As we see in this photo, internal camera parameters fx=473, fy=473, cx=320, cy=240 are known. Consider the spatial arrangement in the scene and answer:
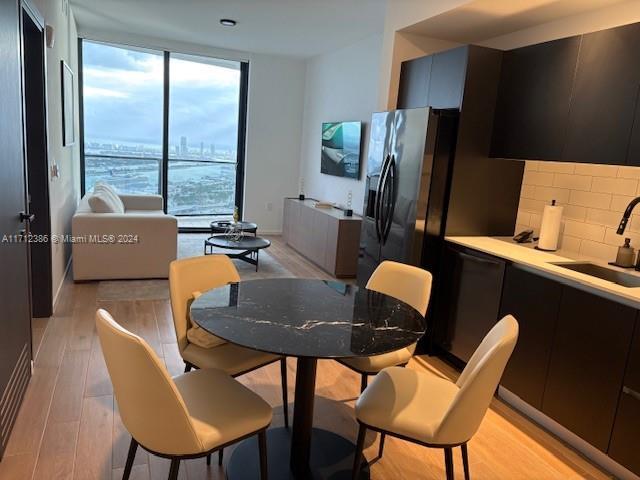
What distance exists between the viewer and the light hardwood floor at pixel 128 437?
201 centimetres

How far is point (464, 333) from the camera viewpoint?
3043 mm

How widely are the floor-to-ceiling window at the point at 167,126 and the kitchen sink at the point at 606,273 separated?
5.57m

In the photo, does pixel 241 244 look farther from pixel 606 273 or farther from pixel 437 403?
pixel 437 403

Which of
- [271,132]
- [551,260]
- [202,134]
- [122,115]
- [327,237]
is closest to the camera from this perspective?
[551,260]

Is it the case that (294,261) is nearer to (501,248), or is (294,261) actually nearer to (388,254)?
(388,254)

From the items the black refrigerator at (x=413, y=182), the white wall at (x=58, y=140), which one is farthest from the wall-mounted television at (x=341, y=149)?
the white wall at (x=58, y=140)

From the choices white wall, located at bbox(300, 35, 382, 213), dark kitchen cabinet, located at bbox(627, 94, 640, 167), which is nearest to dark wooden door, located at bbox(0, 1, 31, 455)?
dark kitchen cabinet, located at bbox(627, 94, 640, 167)

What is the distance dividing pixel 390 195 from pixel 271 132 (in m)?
4.20

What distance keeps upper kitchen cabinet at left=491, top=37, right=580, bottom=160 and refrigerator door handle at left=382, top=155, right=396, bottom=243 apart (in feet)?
2.21

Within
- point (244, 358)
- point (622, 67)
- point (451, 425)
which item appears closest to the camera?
point (451, 425)

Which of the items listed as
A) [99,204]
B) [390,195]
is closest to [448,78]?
[390,195]

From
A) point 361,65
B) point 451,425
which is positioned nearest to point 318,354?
point 451,425

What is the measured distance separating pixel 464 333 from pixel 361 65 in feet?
11.9

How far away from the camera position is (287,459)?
2066 millimetres
